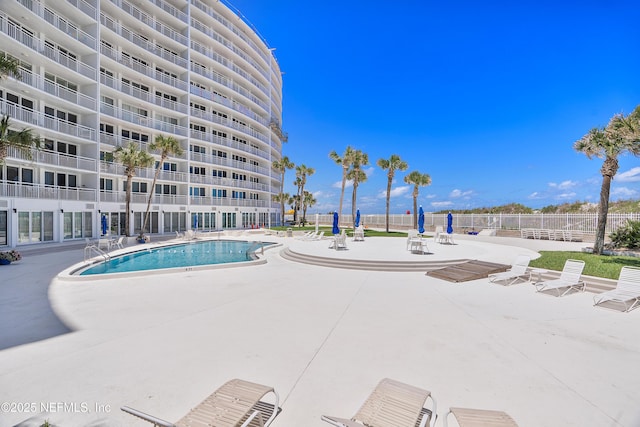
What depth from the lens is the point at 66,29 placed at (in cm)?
2345

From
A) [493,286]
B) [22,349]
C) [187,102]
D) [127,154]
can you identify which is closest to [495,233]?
[493,286]

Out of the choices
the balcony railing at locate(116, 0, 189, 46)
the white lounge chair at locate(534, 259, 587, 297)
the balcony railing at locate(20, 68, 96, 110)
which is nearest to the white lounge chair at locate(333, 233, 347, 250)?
the white lounge chair at locate(534, 259, 587, 297)

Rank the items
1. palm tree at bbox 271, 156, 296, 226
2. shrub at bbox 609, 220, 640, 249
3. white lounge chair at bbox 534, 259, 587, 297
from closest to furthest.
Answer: white lounge chair at bbox 534, 259, 587, 297 → shrub at bbox 609, 220, 640, 249 → palm tree at bbox 271, 156, 296, 226

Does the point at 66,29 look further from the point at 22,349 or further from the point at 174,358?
the point at 174,358

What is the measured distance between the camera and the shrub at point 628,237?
13.9 metres

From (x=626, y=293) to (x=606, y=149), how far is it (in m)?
8.85

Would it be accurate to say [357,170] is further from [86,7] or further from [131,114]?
[86,7]

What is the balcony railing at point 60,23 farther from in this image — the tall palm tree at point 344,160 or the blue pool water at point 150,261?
the tall palm tree at point 344,160

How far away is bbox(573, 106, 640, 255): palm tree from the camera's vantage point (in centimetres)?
1207

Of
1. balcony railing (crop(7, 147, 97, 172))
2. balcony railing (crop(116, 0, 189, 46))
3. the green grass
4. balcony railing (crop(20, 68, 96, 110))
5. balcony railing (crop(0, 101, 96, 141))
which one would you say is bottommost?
the green grass

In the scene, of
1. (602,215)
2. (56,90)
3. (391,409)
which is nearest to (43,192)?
(56,90)

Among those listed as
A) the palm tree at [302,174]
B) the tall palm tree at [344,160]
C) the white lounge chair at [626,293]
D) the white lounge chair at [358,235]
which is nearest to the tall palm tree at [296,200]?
the palm tree at [302,174]

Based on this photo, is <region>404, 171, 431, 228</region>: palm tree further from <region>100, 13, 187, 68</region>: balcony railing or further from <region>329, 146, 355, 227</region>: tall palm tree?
<region>100, 13, 187, 68</region>: balcony railing

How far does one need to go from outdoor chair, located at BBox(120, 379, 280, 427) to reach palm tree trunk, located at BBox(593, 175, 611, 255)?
16335 millimetres
